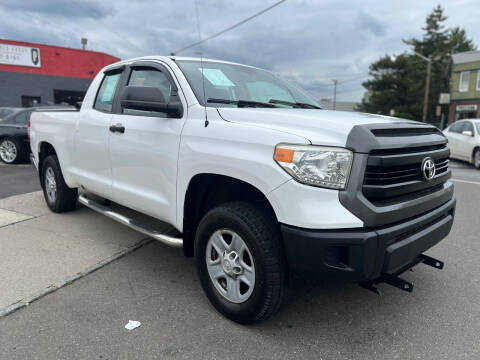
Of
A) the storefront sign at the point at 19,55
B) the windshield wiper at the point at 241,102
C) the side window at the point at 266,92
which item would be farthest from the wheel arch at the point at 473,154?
the storefront sign at the point at 19,55

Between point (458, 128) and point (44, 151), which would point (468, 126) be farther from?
point (44, 151)

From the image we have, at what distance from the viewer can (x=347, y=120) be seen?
260cm

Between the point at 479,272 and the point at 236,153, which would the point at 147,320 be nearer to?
the point at 236,153

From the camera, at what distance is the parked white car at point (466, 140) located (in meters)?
11.3

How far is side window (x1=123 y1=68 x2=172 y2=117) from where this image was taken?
138 inches

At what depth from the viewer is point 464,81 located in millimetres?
33812

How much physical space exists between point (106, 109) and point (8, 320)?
225 centimetres

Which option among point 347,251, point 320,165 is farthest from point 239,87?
point 347,251

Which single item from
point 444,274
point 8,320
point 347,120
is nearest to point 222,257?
point 347,120

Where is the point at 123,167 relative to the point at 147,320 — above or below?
above

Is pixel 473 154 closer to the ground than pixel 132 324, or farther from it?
farther from it

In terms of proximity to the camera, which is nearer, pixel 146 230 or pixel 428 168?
pixel 428 168

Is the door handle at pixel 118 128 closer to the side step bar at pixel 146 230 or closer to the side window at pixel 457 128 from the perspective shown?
the side step bar at pixel 146 230

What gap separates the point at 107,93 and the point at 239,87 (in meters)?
1.66
